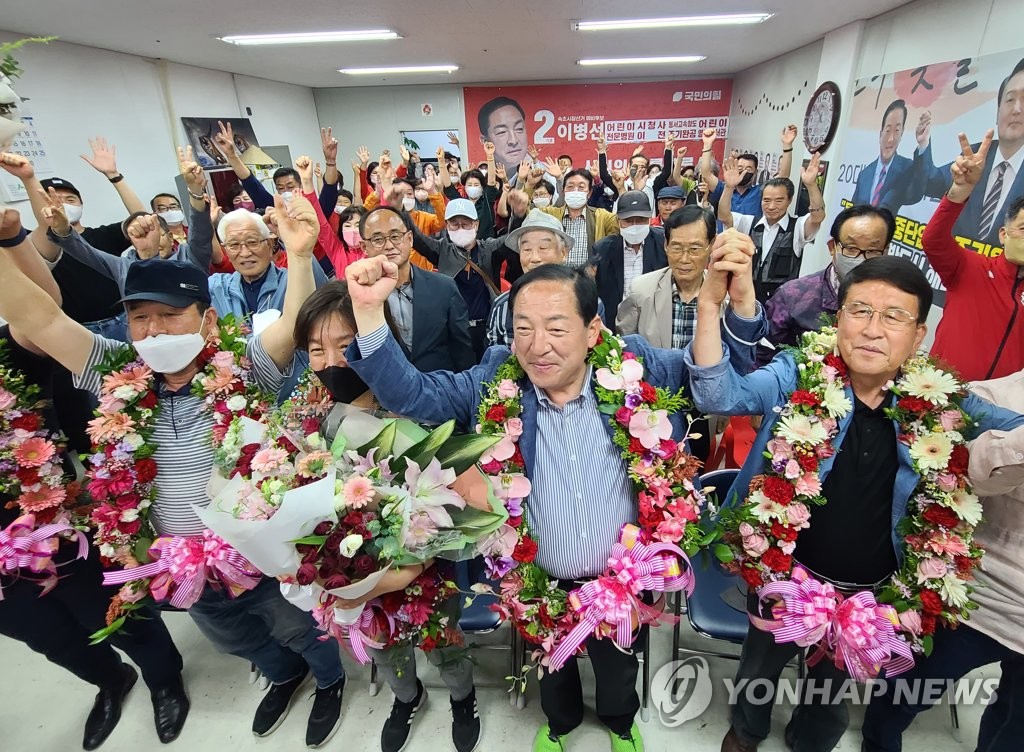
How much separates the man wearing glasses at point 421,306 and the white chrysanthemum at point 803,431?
1.65 m

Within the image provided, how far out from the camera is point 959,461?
1446mm

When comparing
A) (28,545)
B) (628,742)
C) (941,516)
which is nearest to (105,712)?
(28,545)

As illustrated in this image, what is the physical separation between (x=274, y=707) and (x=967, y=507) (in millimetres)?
2722

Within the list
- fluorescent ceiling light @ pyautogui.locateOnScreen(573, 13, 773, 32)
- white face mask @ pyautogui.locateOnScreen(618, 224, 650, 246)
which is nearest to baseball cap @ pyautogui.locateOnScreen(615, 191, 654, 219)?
white face mask @ pyautogui.locateOnScreen(618, 224, 650, 246)

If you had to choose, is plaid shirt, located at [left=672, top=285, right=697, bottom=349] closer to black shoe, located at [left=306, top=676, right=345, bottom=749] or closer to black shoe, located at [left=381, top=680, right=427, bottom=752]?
black shoe, located at [left=381, top=680, right=427, bottom=752]

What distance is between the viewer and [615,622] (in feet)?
4.98

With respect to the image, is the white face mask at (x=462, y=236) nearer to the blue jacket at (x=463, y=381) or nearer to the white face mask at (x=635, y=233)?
the white face mask at (x=635, y=233)

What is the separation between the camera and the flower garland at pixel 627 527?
5.06 ft

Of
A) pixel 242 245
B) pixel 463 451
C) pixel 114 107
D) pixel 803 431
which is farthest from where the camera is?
pixel 114 107

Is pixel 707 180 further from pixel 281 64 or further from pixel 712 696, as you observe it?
pixel 281 64

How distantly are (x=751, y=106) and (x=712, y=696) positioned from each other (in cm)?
1122

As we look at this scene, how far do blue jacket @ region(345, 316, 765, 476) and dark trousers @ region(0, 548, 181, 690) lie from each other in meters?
1.43

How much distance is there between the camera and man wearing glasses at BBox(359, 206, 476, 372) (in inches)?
103

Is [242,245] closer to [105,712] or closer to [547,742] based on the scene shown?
[105,712]
